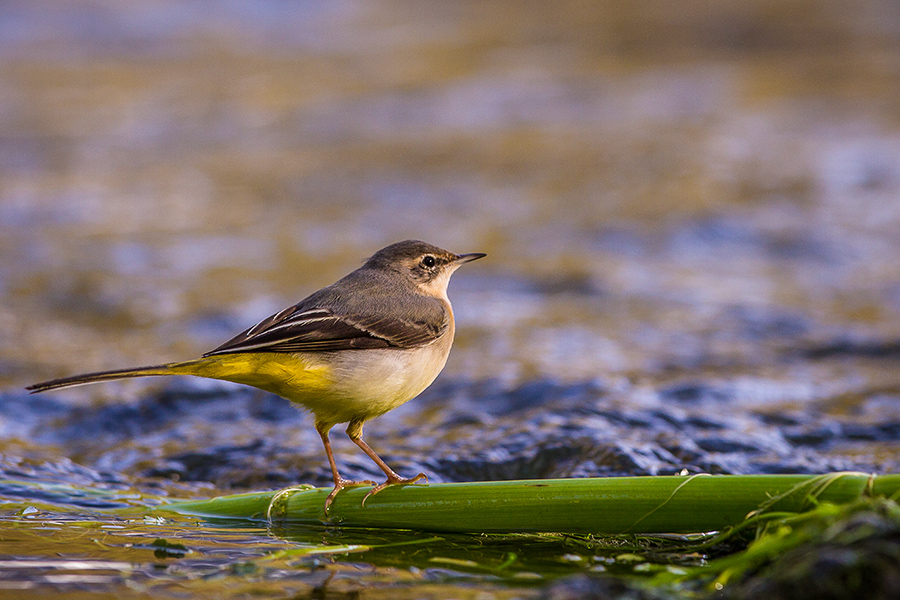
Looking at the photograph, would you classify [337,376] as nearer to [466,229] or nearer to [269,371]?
[269,371]

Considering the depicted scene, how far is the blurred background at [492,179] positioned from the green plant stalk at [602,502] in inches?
147

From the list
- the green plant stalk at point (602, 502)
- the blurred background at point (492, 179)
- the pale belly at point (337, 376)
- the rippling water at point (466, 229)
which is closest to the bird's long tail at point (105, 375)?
the pale belly at point (337, 376)

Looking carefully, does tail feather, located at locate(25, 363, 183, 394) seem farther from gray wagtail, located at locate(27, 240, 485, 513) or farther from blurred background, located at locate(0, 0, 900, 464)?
blurred background, located at locate(0, 0, 900, 464)

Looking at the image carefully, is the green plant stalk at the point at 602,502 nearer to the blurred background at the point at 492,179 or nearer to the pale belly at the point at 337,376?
the pale belly at the point at 337,376

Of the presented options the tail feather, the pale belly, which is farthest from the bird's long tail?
the pale belly

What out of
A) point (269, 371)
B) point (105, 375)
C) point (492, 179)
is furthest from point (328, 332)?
point (492, 179)

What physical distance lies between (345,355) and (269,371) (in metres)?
0.45

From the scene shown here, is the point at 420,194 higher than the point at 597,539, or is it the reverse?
the point at 420,194

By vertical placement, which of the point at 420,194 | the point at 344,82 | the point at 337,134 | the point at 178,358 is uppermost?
the point at 344,82

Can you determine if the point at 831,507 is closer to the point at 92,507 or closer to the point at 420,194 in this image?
the point at 92,507

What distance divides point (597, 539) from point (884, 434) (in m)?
3.81

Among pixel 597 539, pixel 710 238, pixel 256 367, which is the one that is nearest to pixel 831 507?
pixel 597 539

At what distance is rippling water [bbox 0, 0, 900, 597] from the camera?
23.7 feet

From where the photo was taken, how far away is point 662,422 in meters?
7.68
